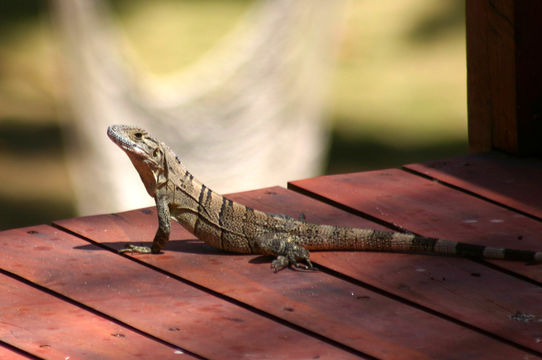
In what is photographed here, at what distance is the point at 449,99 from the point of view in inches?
353

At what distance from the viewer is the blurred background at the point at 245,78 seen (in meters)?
8.21

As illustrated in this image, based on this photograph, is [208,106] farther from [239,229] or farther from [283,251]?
[283,251]

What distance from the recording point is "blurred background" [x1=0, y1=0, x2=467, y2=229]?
8211 mm

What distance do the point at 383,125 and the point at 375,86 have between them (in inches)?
23.0

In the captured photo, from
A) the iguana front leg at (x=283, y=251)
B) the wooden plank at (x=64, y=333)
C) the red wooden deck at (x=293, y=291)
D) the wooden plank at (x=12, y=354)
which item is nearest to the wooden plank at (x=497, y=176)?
the red wooden deck at (x=293, y=291)

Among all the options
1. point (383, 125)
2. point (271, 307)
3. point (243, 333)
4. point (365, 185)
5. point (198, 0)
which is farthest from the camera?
point (198, 0)

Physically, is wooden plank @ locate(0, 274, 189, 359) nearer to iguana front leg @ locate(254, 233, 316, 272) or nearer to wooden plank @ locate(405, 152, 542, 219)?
iguana front leg @ locate(254, 233, 316, 272)

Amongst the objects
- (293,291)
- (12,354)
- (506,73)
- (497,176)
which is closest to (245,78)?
(506,73)

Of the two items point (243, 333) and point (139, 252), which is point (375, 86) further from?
point (243, 333)

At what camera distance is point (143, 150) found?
3.43 metres

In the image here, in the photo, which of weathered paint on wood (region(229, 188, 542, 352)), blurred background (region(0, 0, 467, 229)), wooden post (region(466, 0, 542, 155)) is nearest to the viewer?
weathered paint on wood (region(229, 188, 542, 352))

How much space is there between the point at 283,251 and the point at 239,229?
202 millimetres

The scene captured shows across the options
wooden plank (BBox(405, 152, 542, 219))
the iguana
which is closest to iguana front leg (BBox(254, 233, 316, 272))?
the iguana

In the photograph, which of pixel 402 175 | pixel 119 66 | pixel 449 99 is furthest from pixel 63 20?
pixel 402 175
